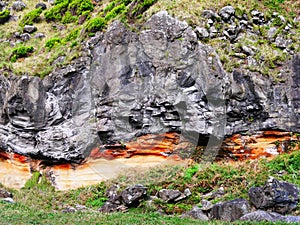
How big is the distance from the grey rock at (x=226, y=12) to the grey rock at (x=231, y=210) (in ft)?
36.3

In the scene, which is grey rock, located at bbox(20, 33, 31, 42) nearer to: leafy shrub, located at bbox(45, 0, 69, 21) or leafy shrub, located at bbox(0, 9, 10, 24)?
leafy shrub, located at bbox(45, 0, 69, 21)

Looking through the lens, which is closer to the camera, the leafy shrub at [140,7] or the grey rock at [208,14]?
the grey rock at [208,14]

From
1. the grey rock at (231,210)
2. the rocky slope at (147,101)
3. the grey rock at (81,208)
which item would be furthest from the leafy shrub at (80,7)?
the grey rock at (231,210)

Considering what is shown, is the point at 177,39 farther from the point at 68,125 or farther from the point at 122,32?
the point at 68,125

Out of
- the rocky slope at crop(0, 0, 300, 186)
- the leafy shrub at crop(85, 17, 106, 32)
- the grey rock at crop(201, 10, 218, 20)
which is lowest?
the rocky slope at crop(0, 0, 300, 186)

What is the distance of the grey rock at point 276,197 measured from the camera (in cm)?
1309

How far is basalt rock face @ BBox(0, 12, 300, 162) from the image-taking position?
18578 millimetres

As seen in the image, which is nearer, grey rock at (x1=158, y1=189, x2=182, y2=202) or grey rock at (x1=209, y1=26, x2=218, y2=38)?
grey rock at (x1=158, y1=189, x2=182, y2=202)

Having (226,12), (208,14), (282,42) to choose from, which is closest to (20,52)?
(208,14)

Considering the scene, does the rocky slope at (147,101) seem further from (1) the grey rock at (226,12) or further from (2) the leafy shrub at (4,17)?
(2) the leafy shrub at (4,17)

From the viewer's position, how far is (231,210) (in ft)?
43.1

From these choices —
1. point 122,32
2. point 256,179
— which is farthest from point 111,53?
point 256,179

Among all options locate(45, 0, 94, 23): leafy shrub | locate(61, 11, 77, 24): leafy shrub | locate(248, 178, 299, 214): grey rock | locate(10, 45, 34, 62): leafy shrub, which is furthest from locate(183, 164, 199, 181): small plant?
locate(61, 11, 77, 24): leafy shrub

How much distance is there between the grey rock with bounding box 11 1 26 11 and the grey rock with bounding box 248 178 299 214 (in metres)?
23.8
